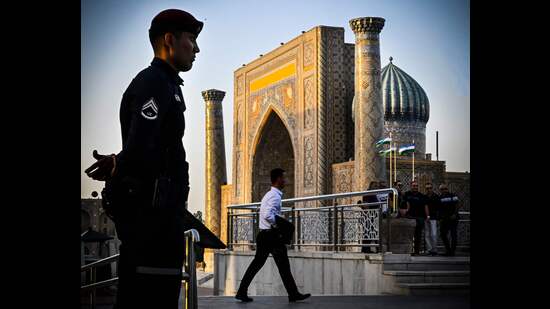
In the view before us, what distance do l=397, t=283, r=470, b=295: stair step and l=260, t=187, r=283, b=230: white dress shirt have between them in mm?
2019

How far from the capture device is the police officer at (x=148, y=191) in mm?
2447

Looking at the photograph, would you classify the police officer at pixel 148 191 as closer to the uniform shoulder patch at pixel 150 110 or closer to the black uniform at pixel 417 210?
the uniform shoulder patch at pixel 150 110

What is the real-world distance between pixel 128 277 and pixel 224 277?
496 inches

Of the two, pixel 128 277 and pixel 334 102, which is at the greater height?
pixel 334 102

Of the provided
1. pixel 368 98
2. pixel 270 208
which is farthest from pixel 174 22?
pixel 368 98

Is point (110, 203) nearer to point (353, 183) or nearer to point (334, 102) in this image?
point (353, 183)

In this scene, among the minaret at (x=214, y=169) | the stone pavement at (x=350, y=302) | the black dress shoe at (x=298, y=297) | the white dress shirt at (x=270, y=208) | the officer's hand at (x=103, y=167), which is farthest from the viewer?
the minaret at (x=214, y=169)

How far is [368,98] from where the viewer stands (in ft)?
50.9

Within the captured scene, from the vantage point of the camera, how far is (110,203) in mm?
2520

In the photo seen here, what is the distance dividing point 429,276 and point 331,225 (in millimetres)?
2622

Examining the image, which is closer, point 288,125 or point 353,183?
point 353,183

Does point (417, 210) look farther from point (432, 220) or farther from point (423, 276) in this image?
point (423, 276)

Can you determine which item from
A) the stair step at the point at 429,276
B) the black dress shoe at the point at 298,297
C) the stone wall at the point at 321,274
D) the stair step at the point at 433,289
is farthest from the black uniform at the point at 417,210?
the black dress shoe at the point at 298,297
